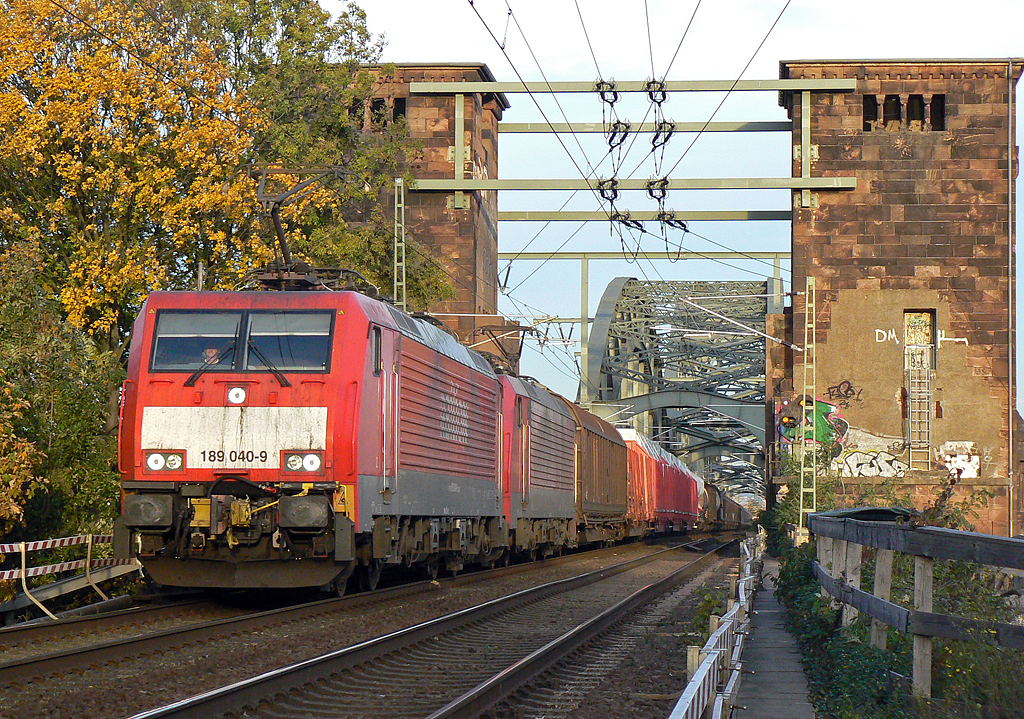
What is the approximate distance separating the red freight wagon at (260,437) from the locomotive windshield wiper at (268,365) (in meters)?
0.01

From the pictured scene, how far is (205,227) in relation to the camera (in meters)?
22.5

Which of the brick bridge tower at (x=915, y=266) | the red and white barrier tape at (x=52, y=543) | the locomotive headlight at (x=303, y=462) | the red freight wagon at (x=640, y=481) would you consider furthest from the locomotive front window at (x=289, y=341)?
the brick bridge tower at (x=915, y=266)

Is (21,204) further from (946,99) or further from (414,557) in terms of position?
(946,99)

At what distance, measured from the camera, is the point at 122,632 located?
37.8ft

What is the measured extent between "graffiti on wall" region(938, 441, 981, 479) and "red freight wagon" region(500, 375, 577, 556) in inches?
660

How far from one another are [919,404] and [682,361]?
50.2 metres

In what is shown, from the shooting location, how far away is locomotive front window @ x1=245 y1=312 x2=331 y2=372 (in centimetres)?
1336

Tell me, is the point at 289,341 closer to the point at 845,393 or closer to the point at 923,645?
the point at 923,645

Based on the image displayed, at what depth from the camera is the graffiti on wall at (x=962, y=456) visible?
132 feet

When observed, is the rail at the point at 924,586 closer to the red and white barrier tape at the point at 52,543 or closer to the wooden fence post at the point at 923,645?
the wooden fence post at the point at 923,645

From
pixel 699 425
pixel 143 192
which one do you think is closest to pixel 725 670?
pixel 143 192

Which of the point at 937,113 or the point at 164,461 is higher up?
the point at 937,113

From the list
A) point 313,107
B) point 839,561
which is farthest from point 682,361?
point 839,561

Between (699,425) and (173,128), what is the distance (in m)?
78.8
